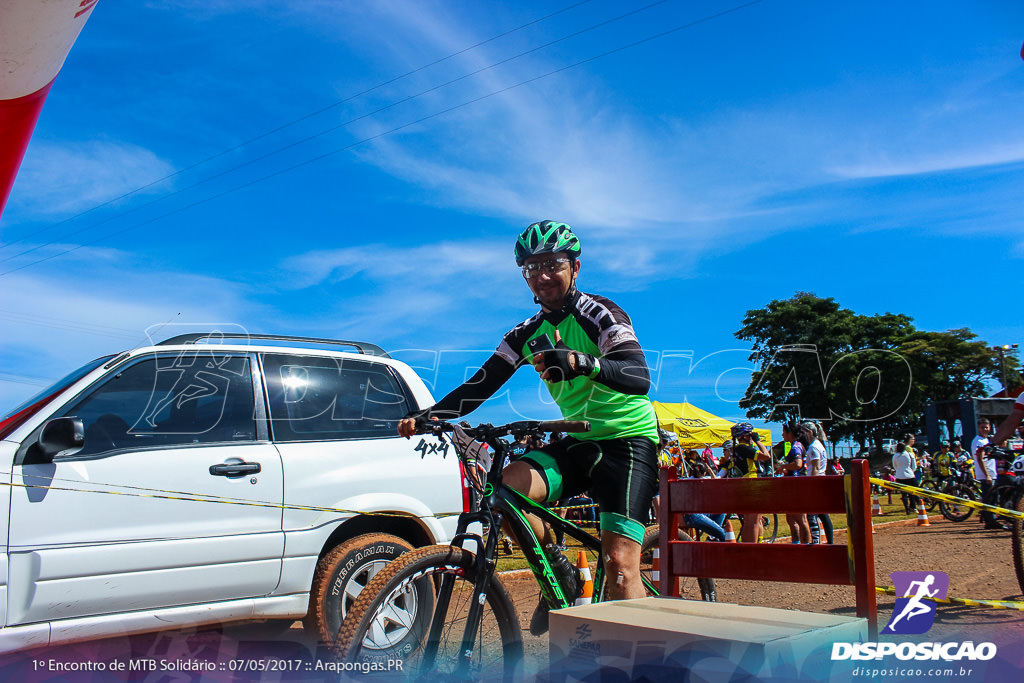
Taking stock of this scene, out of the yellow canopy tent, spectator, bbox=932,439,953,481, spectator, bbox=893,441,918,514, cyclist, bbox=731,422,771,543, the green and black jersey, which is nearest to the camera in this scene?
the green and black jersey

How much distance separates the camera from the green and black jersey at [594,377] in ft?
9.82

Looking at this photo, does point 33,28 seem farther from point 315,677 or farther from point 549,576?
point 549,576

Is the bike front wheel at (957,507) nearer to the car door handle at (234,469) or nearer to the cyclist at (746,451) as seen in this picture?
the cyclist at (746,451)

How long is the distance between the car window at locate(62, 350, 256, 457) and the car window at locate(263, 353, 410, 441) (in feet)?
0.65

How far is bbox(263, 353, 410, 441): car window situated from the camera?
499 centimetres

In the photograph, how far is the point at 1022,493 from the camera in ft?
21.7

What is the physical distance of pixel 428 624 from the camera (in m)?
2.79

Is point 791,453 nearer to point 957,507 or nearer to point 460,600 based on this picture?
point 957,507

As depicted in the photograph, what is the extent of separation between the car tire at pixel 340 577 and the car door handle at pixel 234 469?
75 cm

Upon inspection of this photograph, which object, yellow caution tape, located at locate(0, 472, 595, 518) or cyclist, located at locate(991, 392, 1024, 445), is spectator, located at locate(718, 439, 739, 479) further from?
yellow caution tape, located at locate(0, 472, 595, 518)

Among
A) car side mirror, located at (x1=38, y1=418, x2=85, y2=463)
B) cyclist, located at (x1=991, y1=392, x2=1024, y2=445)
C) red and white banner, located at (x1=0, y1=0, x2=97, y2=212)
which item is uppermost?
red and white banner, located at (x1=0, y1=0, x2=97, y2=212)

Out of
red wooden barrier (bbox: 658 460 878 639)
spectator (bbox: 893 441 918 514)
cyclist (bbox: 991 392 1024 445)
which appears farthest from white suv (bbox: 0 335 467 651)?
spectator (bbox: 893 441 918 514)

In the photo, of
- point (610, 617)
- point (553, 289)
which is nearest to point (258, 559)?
point (553, 289)

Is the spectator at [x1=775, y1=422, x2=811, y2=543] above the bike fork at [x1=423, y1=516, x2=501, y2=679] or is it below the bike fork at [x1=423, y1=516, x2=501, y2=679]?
above
